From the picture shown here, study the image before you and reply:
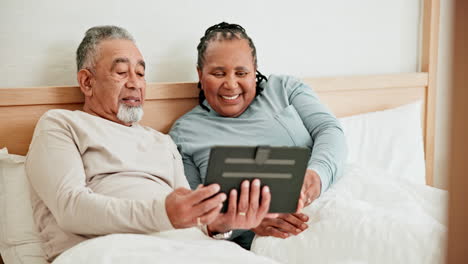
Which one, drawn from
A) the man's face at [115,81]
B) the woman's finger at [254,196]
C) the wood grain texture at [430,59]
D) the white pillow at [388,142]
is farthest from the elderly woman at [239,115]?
the wood grain texture at [430,59]

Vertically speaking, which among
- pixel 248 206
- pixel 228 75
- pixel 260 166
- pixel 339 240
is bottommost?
pixel 339 240

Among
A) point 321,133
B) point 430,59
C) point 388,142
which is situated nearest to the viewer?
point 321,133

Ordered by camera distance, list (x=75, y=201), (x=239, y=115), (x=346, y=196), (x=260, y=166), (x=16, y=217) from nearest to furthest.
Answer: (x=260, y=166)
(x=75, y=201)
(x=16, y=217)
(x=346, y=196)
(x=239, y=115)

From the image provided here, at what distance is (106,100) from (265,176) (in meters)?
0.61

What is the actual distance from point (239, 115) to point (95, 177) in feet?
1.94

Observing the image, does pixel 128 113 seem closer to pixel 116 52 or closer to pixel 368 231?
pixel 116 52

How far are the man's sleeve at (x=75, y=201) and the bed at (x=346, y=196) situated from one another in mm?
64

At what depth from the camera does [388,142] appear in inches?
78.1

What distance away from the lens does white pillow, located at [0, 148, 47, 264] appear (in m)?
1.28

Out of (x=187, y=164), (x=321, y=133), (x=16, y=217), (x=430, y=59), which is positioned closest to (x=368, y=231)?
(x=321, y=133)

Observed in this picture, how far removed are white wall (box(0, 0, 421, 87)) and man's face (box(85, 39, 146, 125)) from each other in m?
0.27

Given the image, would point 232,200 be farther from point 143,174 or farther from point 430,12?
point 430,12

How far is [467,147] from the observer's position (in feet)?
1.09

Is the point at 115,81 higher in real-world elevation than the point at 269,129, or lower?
higher
